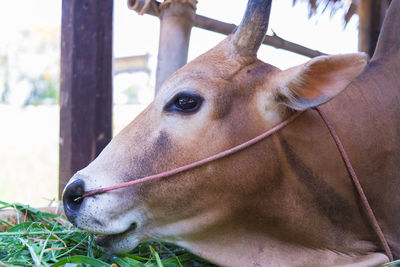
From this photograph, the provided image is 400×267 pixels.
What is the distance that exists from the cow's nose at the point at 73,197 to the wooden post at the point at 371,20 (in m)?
2.95

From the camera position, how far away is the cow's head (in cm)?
167

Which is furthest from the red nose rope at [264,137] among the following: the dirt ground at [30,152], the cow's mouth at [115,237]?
the dirt ground at [30,152]

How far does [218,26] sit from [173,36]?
1.87 feet

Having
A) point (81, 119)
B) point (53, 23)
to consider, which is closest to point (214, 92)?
point (81, 119)

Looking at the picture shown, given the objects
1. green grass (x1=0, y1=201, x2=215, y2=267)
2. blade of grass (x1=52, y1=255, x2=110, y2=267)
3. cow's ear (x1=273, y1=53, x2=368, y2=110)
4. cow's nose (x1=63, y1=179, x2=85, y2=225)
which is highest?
cow's ear (x1=273, y1=53, x2=368, y2=110)

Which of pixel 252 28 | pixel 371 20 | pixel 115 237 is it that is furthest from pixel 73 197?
pixel 371 20

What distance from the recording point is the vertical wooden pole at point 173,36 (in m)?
2.80

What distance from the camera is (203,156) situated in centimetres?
173

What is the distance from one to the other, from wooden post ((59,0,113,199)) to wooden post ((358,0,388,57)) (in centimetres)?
220

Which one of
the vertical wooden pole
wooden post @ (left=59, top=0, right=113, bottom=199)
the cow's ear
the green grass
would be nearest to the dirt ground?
wooden post @ (left=59, top=0, right=113, bottom=199)

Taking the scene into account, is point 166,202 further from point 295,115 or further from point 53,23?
point 53,23

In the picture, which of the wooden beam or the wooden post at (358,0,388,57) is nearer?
the wooden beam

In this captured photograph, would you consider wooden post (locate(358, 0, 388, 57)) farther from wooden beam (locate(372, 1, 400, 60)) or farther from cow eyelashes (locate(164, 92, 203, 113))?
cow eyelashes (locate(164, 92, 203, 113))

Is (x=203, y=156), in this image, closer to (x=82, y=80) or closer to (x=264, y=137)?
(x=264, y=137)
